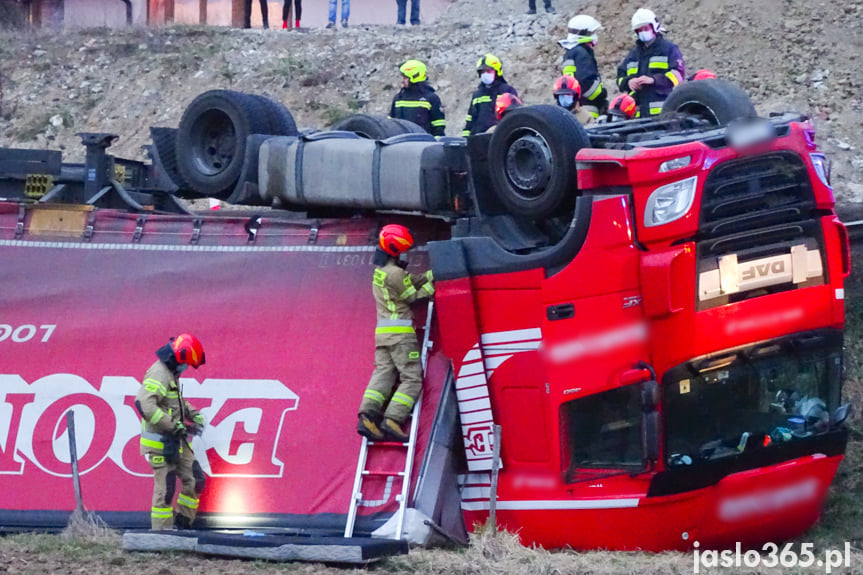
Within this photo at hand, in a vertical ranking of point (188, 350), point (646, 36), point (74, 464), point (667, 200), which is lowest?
point (74, 464)

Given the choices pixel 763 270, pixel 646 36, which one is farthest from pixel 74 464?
pixel 646 36

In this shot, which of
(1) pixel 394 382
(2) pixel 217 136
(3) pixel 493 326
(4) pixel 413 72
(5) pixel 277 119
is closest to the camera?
(3) pixel 493 326

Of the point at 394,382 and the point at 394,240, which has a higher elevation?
the point at 394,240

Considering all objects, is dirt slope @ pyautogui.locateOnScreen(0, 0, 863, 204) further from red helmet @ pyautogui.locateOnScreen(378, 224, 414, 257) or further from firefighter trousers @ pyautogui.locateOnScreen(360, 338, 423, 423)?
firefighter trousers @ pyautogui.locateOnScreen(360, 338, 423, 423)

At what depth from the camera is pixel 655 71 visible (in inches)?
419

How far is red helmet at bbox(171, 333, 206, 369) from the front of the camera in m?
8.55

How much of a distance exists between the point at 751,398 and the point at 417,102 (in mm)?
5344

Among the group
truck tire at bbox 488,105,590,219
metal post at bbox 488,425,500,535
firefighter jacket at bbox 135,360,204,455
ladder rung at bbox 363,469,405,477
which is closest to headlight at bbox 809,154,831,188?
truck tire at bbox 488,105,590,219

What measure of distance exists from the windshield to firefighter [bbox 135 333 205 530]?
3.36m

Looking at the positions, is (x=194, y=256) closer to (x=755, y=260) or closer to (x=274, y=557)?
(x=274, y=557)

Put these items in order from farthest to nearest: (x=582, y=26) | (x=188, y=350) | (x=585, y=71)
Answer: (x=582, y=26) < (x=585, y=71) < (x=188, y=350)

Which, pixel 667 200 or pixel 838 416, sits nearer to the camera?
pixel 667 200

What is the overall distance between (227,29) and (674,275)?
1623cm

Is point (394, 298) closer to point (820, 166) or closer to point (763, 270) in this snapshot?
point (763, 270)
